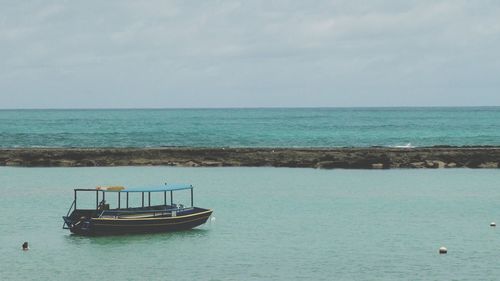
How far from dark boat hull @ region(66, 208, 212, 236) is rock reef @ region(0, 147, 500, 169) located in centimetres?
3602

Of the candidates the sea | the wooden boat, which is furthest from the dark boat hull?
the sea

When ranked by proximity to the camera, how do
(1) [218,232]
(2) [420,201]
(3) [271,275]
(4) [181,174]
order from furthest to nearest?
(4) [181,174] < (2) [420,201] < (1) [218,232] < (3) [271,275]

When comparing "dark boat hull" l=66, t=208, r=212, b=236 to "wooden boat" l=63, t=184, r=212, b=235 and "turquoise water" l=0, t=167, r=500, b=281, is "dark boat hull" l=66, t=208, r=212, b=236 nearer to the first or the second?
"wooden boat" l=63, t=184, r=212, b=235

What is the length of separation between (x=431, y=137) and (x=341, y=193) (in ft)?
269

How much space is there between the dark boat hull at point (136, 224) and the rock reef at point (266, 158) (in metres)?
36.0

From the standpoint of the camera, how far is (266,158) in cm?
8775

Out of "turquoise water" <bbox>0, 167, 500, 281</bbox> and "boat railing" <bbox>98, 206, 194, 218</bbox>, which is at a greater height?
"boat railing" <bbox>98, 206, 194, 218</bbox>

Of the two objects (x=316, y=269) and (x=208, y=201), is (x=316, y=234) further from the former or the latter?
(x=208, y=201)

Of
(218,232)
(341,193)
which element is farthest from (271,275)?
(341,193)

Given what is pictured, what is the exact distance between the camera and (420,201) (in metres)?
58.2

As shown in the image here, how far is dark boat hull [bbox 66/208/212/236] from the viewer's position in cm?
4584

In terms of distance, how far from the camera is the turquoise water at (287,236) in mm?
37000

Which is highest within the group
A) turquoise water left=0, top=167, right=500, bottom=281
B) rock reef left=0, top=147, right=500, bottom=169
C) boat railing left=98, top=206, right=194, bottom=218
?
rock reef left=0, top=147, right=500, bottom=169

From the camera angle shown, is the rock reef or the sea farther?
the rock reef
